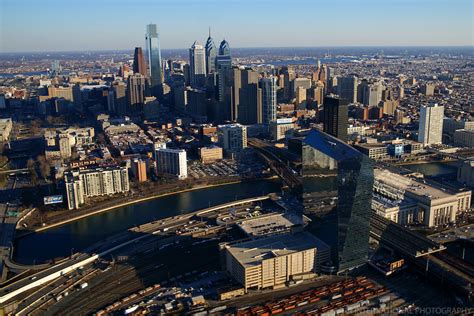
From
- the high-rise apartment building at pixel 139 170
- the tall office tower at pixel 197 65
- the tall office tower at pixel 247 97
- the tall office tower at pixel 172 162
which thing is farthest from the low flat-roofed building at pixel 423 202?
the tall office tower at pixel 197 65

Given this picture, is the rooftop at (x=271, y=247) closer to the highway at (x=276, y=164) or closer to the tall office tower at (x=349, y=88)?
the highway at (x=276, y=164)

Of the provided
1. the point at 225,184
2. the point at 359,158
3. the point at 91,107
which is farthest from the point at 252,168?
the point at 91,107

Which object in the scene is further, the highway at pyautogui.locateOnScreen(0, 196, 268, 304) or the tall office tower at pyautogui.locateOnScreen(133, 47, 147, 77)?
the tall office tower at pyautogui.locateOnScreen(133, 47, 147, 77)

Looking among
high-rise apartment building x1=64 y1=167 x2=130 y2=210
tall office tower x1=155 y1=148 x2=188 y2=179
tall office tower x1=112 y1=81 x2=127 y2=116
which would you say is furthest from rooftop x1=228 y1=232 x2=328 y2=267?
tall office tower x1=112 y1=81 x2=127 y2=116

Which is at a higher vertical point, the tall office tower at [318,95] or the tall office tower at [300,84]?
the tall office tower at [300,84]

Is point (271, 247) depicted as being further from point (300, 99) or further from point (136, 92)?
point (136, 92)

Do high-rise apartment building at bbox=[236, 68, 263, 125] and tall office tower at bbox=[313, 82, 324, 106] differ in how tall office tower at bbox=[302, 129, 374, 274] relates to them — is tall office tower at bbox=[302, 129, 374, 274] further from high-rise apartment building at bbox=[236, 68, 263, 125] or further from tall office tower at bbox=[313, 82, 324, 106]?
tall office tower at bbox=[313, 82, 324, 106]

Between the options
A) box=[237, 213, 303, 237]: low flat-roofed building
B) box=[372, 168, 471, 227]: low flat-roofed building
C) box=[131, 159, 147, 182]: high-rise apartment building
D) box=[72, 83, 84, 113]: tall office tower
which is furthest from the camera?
box=[72, 83, 84, 113]: tall office tower
